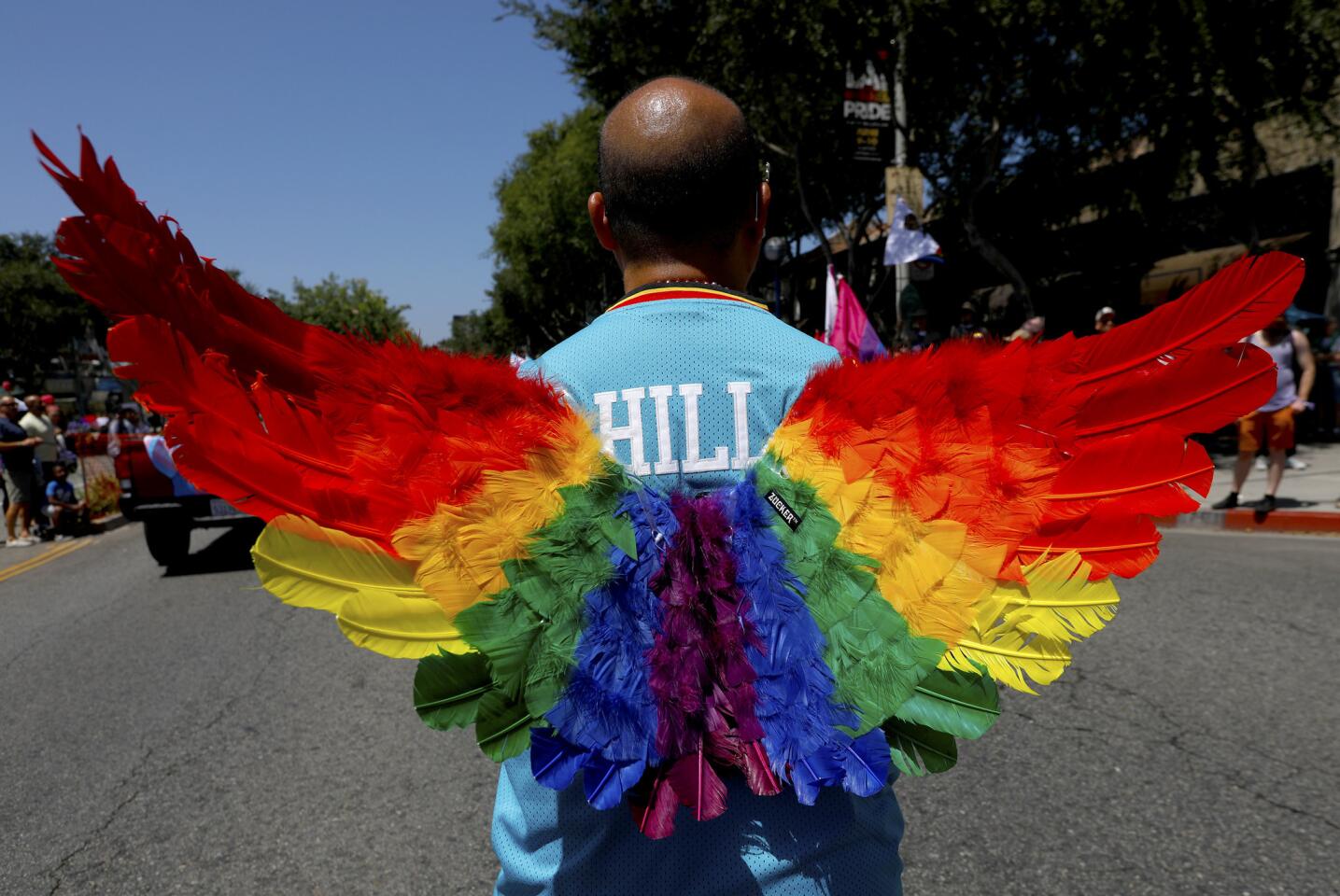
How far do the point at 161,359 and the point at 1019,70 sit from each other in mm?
14214

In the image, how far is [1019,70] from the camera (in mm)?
12836

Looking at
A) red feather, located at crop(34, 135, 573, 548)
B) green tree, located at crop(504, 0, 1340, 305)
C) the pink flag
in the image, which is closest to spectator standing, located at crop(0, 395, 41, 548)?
the pink flag

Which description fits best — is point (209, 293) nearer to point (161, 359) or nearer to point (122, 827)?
point (161, 359)

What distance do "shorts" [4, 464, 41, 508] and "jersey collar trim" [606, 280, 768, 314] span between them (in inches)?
476

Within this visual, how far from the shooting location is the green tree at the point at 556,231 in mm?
29812

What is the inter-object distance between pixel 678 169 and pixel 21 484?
1237 centimetres

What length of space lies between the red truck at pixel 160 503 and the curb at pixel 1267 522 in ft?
27.6

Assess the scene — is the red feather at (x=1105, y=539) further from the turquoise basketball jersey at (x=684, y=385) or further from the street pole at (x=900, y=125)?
the street pole at (x=900, y=125)

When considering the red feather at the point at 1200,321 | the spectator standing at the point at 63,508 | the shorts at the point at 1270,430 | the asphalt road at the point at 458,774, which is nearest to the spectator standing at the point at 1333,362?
the shorts at the point at 1270,430

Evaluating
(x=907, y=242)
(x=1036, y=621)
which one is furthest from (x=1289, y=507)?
(x=1036, y=621)

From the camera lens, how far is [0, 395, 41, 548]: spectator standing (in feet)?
33.7

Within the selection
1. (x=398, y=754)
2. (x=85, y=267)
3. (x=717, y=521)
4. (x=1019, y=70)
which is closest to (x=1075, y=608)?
(x=717, y=521)

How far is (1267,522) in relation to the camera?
7891mm

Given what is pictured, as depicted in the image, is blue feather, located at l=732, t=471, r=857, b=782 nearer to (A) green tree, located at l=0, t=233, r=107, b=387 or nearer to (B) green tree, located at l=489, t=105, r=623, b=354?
(B) green tree, located at l=489, t=105, r=623, b=354
